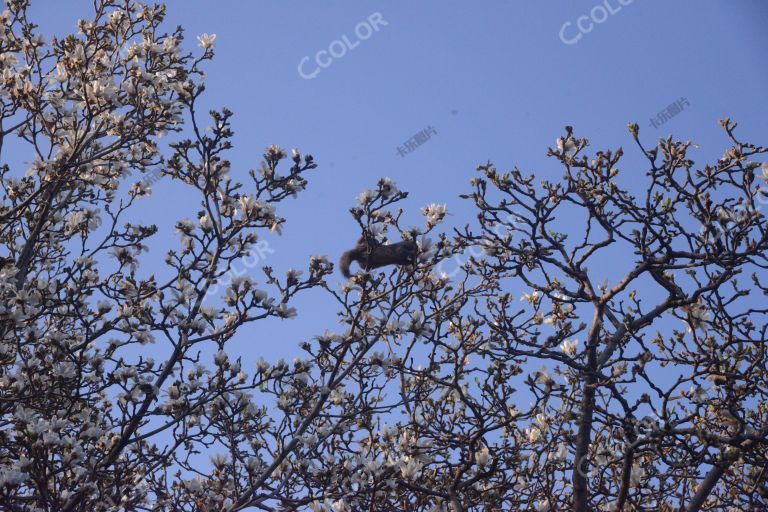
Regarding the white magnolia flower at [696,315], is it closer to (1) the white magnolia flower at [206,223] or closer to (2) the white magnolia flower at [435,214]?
(2) the white magnolia flower at [435,214]

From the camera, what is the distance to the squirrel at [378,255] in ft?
22.1

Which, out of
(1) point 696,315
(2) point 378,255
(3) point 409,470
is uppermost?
(2) point 378,255

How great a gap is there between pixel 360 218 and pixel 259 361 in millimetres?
1707

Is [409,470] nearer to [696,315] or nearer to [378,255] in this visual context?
[378,255]

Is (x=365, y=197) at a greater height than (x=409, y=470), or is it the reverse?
(x=365, y=197)

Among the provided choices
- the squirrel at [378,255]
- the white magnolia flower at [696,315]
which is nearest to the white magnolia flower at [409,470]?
the squirrel at [378,255]

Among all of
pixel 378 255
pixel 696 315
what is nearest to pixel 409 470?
pixel 378 255

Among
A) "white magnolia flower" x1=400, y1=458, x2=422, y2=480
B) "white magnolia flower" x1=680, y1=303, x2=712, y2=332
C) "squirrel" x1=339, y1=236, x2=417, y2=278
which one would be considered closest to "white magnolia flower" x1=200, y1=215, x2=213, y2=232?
"squirrel" x1=339, y1=236, x2=417, y2=278

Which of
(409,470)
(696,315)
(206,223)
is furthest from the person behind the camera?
(206,223)

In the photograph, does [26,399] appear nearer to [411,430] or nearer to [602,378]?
[411,430]

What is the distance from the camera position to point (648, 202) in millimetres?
6441

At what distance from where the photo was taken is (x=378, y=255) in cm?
673

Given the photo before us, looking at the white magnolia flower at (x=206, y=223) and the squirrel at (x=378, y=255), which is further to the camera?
the white magnolia flower at (x=206, y=223)

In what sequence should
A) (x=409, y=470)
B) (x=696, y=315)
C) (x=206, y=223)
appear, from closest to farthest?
1. (x=409, y=470)
2. (x=696, y=315)
3. (x=206, y=223)
